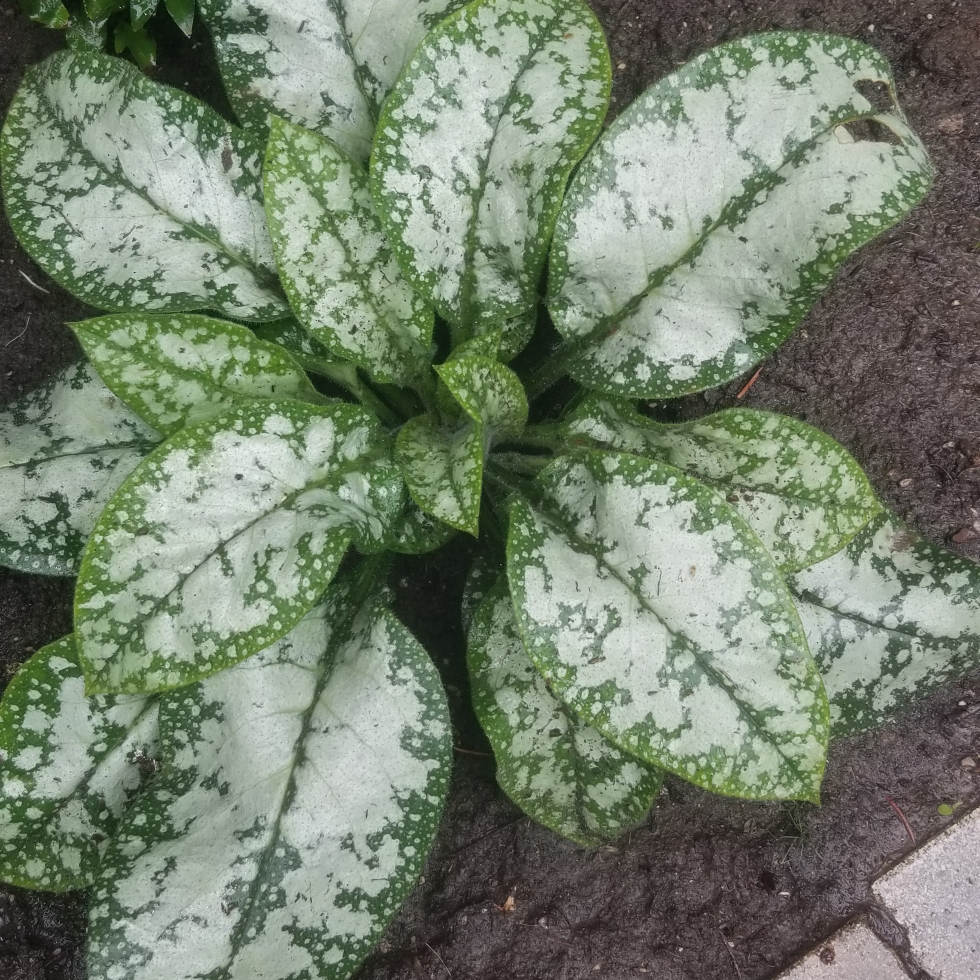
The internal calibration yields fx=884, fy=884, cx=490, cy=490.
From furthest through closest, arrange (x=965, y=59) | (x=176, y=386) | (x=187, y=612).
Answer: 1. (x=965, y=59)
2. (x=176, y=386)
3. (x=187, y=612)

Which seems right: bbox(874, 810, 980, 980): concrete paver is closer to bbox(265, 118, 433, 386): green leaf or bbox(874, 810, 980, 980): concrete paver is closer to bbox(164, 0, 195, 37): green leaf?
bbox(265, 118, 433, 386): green leaf

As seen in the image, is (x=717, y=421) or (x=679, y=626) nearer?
(x=679, y=626)

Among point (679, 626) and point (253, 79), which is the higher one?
point (253, 79)

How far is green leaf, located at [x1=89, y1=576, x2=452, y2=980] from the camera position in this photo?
1.41m

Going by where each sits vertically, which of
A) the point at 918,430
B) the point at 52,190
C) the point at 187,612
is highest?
the point at 52,190

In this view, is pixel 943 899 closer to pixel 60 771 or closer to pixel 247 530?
pixel 247 530

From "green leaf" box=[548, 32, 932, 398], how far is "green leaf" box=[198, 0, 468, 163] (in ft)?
1.38

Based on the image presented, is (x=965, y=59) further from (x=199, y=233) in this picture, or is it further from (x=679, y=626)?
(x=199, y=233)

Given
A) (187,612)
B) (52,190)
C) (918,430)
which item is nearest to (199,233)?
(52,190)

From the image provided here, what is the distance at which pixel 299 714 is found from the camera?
1531 millimetres

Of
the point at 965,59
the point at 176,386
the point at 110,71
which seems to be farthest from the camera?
the point at 965,59

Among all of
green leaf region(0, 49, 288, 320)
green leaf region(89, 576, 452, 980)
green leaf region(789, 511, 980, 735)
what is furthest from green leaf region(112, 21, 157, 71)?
green leaf region(789, 511, 980, 735)

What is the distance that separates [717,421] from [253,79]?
1.00 m

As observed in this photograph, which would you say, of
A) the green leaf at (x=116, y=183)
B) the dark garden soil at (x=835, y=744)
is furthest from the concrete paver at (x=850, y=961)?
the green leaf at (x=116, y=183)
